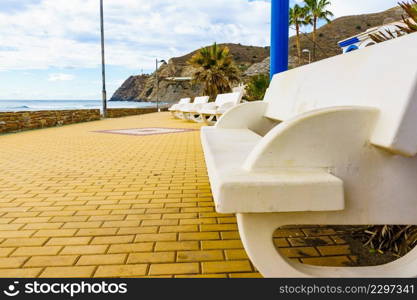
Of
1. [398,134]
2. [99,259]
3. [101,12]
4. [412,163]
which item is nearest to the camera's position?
[398,134]

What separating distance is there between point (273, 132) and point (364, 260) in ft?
3.21

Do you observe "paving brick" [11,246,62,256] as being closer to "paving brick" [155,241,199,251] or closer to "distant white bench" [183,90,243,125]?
"paving brick" [155,241,199,251]

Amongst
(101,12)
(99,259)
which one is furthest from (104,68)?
(99,259)

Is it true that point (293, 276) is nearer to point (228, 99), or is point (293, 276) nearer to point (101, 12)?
point (228, 99)

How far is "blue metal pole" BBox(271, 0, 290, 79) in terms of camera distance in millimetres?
5234

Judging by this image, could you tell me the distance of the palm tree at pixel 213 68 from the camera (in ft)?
76.4

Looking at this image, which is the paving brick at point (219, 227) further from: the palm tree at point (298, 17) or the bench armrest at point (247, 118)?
the palm tree at point (298, 17)

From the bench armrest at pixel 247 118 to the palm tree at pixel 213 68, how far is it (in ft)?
67.9

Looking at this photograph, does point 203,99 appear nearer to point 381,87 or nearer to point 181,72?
point 381,87

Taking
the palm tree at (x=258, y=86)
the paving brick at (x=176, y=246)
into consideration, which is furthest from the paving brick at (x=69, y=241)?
the palm tree at (x=258, y=86)

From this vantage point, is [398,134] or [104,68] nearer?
[398,134]

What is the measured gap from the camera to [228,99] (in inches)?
367

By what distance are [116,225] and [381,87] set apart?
1731 mm

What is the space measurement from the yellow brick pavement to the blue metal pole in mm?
2318
